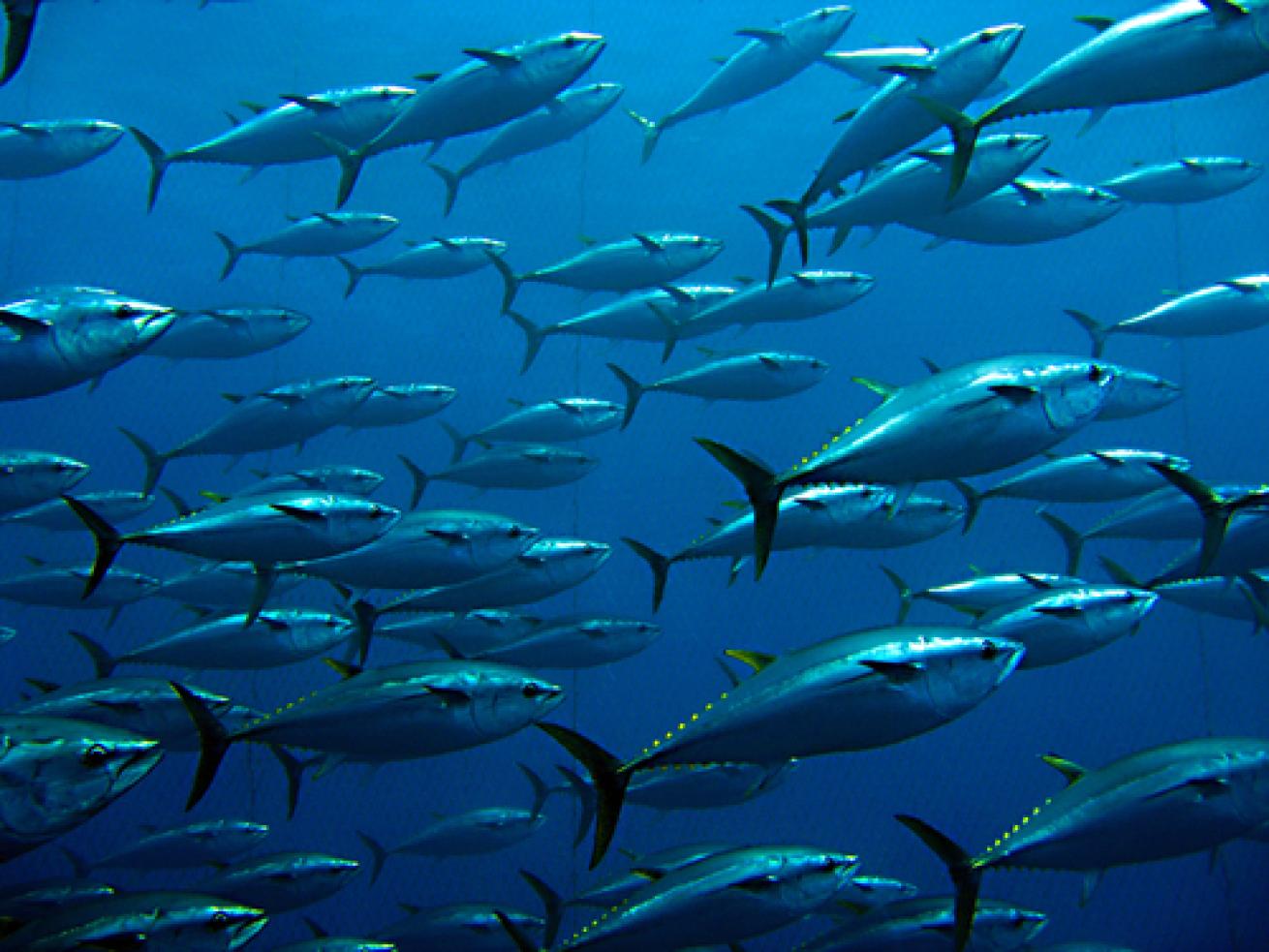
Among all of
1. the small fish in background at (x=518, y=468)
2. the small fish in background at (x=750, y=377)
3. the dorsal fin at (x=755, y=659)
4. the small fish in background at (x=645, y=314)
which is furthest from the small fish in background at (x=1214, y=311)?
the dorsal fin at (x=755, y=659)

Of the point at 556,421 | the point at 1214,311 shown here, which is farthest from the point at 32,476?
the point at 1214,311

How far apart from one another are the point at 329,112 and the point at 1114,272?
7870 mm

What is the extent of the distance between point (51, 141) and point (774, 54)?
11.5 ft

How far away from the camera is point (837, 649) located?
1.93 metres

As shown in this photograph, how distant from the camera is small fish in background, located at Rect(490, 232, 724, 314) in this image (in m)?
4.25

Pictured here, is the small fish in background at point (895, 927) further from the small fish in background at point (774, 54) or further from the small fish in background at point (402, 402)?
the small fish in background at point (402, 402)

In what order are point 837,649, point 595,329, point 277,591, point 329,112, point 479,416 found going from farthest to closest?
point 479,416, point 595,329, point 277,591, point 329,112, point 837,649

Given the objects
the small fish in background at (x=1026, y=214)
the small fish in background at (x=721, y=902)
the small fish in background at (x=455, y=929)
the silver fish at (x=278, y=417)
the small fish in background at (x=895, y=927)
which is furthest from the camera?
the silver fish at (x=278, y=417)

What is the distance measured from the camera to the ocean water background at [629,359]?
24.5 ft

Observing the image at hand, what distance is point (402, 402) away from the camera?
488cm

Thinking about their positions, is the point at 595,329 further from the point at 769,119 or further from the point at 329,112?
the point at 769,119

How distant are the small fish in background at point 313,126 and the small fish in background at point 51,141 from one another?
1.23m

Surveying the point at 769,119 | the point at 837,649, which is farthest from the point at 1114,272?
the point at 837,649

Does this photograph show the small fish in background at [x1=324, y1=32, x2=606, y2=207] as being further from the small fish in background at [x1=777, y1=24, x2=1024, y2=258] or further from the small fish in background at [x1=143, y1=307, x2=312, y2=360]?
the small fish in background at [x1=143, y1=307, x2=312, y2=360]
